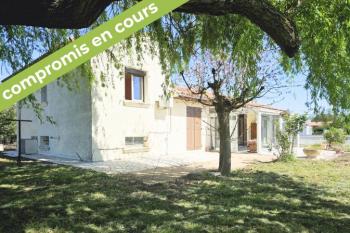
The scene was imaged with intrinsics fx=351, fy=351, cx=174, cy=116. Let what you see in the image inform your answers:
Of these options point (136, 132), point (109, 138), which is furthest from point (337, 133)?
point (109, 138)

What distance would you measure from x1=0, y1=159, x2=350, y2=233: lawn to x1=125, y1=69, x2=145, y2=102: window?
6656mm

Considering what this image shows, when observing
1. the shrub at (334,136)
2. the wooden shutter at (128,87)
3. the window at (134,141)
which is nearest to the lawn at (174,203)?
the window at (134,141)

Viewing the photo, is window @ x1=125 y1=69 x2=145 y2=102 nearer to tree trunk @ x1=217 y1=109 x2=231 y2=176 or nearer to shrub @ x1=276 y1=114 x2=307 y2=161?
tree trunk @ x1=217 y1=109 x2=231 y2=176

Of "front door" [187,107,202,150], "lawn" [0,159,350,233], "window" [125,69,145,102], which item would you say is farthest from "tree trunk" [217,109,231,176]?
"front door" [187,107,202,150]

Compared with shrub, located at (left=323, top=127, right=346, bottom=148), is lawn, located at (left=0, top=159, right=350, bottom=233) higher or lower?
lower

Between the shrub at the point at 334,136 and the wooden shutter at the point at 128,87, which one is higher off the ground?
the wooden shutter at the point at 128,87

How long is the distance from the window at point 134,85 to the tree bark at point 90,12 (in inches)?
539

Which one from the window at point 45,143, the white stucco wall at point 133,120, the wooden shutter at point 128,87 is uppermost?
the wooden shutter at point 128,87

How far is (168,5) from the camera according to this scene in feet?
14.0

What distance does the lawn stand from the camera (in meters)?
Answer: 6.17

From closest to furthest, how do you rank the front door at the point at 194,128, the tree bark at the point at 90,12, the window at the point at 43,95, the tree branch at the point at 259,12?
the tree bark at the point at 90,12, the tree branch at the point at 259,12, the window at the point at 43,95, the front door at the point at 194,128

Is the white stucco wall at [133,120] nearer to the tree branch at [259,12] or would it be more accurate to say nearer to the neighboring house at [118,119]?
the neighboring house at [118,119]

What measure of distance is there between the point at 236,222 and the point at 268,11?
12.5ft

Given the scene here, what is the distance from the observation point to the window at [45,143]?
63.1 ft
